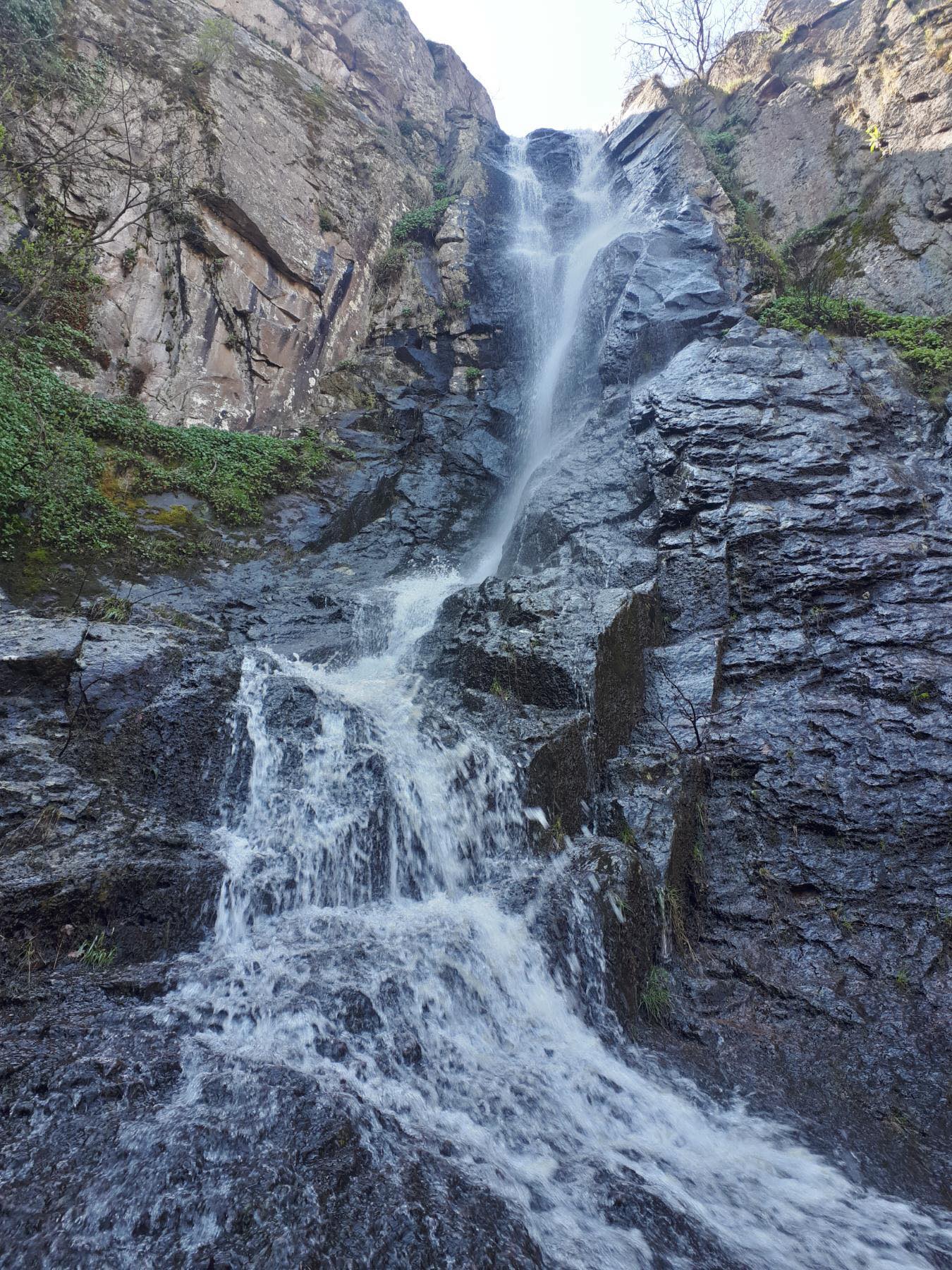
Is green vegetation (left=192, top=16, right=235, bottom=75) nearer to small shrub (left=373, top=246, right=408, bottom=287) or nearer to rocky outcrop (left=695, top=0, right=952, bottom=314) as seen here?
small shrub (left=373, top=246, right=408, bottom=287)

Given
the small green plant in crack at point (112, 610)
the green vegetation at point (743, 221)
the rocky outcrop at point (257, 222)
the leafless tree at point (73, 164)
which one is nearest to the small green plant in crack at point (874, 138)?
the green vegetation at point (743, 221)

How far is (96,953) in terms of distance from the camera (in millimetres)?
3824

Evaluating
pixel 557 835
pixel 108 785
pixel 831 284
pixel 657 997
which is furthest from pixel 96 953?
pixel 831 284

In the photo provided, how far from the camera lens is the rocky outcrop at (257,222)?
36.3 ft

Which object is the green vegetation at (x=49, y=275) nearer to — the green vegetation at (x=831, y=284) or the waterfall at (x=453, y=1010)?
the waterfall at (x=453, y=1010)

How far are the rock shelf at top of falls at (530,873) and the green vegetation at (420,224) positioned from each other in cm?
984

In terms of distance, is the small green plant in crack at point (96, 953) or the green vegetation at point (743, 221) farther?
the green vegetation at point (743, 221)

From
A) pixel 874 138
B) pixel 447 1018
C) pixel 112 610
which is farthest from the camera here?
pixel 874 138

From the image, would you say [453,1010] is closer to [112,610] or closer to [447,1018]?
[447,1018]

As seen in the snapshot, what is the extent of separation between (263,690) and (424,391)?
1005cm

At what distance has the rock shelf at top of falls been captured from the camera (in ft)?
9.21

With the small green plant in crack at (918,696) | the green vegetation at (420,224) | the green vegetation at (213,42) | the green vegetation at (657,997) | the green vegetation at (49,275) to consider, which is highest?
the green vegetation at (213,42)

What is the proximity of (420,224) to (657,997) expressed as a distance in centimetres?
1800

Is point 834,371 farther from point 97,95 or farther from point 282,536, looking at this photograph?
point 97,95
